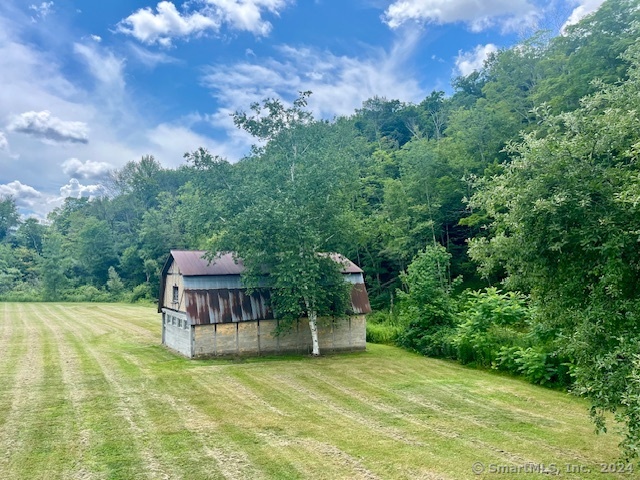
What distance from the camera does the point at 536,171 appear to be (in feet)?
21.6

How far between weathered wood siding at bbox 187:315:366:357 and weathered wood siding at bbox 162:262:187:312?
5.24 feet

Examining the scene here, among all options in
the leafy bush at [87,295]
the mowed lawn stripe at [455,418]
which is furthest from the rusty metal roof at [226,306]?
the leafy bush at [87,295]

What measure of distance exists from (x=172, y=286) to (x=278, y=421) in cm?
1098

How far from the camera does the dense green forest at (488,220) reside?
6.02m

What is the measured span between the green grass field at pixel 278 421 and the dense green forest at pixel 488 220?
74.7 inches

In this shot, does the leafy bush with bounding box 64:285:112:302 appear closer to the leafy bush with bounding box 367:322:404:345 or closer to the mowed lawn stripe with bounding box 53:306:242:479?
the mowed lawn stripe with bounding box 53:306:242:479

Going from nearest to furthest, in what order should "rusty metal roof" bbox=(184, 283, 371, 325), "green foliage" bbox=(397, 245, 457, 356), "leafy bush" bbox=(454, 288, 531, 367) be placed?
"leafy bush" bbox=(454, 288, 531, 367) → "rusty metal roof" bbox=(184, 283, 371, 325) → "green foliage" bbox=(397, 245, 457, 356)

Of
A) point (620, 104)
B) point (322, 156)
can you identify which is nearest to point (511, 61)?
point (322, 156)

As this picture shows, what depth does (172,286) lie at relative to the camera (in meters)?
18.5

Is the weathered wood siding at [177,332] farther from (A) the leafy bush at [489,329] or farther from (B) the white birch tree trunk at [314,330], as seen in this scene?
(A) the leafy bush at [489,329]

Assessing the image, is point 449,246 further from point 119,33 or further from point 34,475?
point 34,475

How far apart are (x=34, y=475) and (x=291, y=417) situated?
503 cm

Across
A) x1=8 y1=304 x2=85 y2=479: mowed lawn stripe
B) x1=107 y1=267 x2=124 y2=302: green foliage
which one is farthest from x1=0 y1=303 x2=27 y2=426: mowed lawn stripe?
x1=107 y1=267 x2=124 y2=302: green foliage

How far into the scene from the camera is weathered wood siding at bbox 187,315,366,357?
16.5 meters
